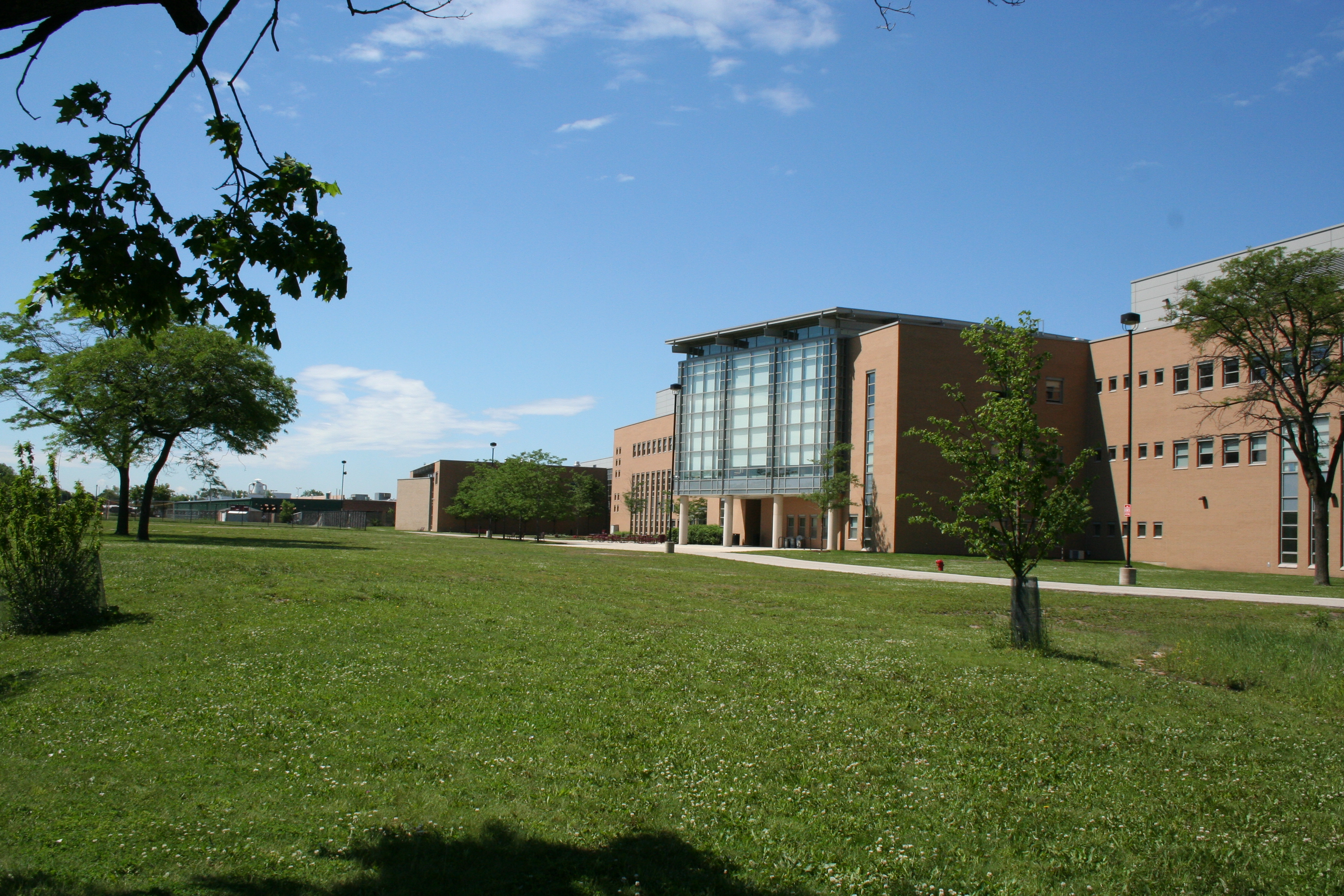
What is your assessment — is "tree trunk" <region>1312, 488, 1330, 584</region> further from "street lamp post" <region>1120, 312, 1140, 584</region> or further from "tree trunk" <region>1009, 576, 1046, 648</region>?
"tree trunk" <region>1009, 576, 1046, 648</region>

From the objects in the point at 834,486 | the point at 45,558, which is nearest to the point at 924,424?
the point at 834,486

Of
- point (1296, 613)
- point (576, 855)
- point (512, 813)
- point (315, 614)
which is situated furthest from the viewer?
point (1296, 613)

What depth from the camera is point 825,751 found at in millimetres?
8094

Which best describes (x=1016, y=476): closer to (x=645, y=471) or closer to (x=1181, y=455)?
(x=1181, y=455)

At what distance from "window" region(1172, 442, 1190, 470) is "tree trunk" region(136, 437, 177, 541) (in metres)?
54.1

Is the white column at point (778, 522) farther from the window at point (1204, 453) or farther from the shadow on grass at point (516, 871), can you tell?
the shadow on grass at point (516, 871)

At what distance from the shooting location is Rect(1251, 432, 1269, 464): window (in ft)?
154

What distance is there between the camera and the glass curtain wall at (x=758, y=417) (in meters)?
66.9

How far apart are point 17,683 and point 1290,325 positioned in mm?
47405

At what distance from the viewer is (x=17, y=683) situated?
34.9 ft

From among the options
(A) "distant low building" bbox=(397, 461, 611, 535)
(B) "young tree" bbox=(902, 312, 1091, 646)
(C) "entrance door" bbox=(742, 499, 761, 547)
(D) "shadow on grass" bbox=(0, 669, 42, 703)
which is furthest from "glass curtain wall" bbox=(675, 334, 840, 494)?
(D) "shadow on grass" bbox=(0, 669, 42, 703)

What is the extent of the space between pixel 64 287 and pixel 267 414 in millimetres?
41226

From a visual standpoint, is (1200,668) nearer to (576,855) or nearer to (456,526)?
(576,855)

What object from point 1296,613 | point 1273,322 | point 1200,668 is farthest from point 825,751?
point 1273,322
